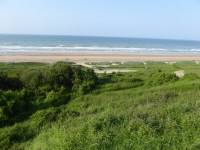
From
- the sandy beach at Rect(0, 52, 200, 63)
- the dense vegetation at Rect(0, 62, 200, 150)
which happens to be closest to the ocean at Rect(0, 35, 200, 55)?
the sandy beach at Rect(0, 52, 200, 63)

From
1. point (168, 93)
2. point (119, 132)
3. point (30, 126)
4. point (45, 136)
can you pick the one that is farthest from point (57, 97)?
point (168, 93)

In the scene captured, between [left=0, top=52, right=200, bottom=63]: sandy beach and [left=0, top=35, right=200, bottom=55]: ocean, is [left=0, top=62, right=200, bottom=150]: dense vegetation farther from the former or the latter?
[left=0, top=35, right=200, bottom=55]: ocean

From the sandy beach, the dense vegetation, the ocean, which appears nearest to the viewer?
the dense vegetation

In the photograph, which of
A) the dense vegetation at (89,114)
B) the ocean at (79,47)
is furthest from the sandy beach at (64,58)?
the dense vegetation at (89,114)

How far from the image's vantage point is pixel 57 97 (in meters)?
10.9

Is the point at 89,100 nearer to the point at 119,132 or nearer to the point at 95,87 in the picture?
the point at 95,87

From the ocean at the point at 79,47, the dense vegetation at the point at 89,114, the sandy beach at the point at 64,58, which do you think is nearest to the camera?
the dense vegetation at the point at 89,114

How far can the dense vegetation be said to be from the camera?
4508mm

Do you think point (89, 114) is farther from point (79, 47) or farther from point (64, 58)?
point (79, 47)

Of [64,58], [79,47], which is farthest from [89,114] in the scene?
[79,47]

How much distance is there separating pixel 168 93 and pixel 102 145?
826 centimetres

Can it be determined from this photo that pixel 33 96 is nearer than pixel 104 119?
No

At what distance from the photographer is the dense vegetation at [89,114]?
4.51 m

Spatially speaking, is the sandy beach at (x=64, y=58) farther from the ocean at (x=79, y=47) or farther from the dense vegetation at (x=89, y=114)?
the dense vegetation at (x=89, y=114)
